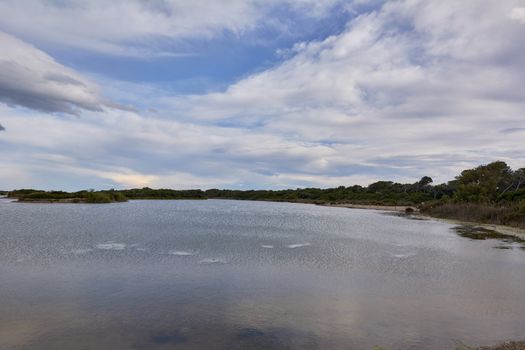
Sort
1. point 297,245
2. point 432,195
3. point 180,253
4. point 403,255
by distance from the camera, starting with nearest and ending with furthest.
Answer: point 180,253
point 403,255
point 297,245
point 432,195

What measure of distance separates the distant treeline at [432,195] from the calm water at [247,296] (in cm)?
3637

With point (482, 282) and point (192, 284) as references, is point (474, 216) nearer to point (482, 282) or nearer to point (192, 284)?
point (482, 282)

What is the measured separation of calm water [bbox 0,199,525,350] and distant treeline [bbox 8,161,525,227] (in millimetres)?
36367

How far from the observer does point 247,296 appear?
1435 centimetres

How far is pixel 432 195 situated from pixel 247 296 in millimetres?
123084

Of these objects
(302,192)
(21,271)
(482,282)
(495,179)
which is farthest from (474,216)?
(302,192)

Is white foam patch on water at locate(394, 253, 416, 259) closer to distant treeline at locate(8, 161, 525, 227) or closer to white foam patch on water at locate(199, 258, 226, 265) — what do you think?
white foam patch on water at locate(199, 258, 226, 265)

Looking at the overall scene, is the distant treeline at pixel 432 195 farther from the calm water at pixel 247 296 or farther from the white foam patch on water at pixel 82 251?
the white foam patch on water at pixel 82 251

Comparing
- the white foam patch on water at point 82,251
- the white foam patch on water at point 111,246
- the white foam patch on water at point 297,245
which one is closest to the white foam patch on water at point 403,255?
the white foam patch on water at point 297,245

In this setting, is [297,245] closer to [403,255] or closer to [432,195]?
[403,255]

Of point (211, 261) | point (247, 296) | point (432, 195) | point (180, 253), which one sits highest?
point (432, 195)

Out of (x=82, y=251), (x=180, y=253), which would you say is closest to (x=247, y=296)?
(x=180, y=253)

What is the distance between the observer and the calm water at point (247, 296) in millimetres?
10406

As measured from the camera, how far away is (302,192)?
575 feet
